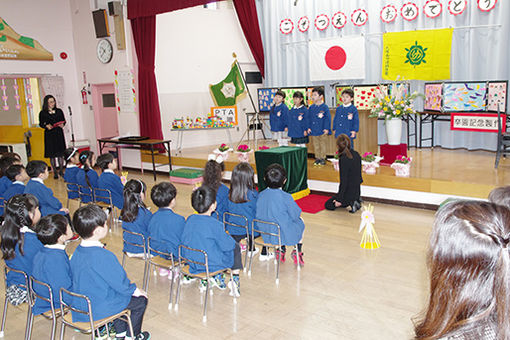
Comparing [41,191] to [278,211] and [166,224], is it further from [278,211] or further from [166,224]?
[278,211]

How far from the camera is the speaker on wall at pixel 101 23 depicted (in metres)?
9.55

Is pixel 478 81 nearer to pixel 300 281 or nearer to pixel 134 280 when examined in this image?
pixel 300 281

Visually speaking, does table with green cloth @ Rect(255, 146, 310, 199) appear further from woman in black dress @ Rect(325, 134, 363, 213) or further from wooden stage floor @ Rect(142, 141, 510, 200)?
woman in black dress @ Rect(325, 134, 363, 213)

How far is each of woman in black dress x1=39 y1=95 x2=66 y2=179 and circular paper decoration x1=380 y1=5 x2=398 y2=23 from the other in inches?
274

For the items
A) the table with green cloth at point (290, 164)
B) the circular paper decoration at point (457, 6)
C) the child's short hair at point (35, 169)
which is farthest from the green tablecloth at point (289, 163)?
the circular paper decoration at point (457, 6)

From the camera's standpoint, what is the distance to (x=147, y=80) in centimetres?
931

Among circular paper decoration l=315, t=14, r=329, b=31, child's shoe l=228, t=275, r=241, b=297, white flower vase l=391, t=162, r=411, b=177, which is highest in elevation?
circular paper decoration l=315, t=14, r=329, b=31

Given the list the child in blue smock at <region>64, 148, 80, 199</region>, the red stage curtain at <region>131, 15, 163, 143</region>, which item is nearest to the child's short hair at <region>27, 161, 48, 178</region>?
the child in blue smock at <region>64, 148, 80, 199</region>

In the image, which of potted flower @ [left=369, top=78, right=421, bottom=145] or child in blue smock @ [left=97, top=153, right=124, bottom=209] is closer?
child in blue smock @ [left=97, top=153, right=124, bottom=209]

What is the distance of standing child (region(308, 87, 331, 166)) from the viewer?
754cm

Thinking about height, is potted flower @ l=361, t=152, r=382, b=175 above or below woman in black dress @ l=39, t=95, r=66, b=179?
below

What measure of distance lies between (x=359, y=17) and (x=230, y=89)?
3.48 meters

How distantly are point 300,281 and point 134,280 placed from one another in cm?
159

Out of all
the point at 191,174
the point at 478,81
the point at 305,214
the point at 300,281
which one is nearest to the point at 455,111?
the point at 478,81
